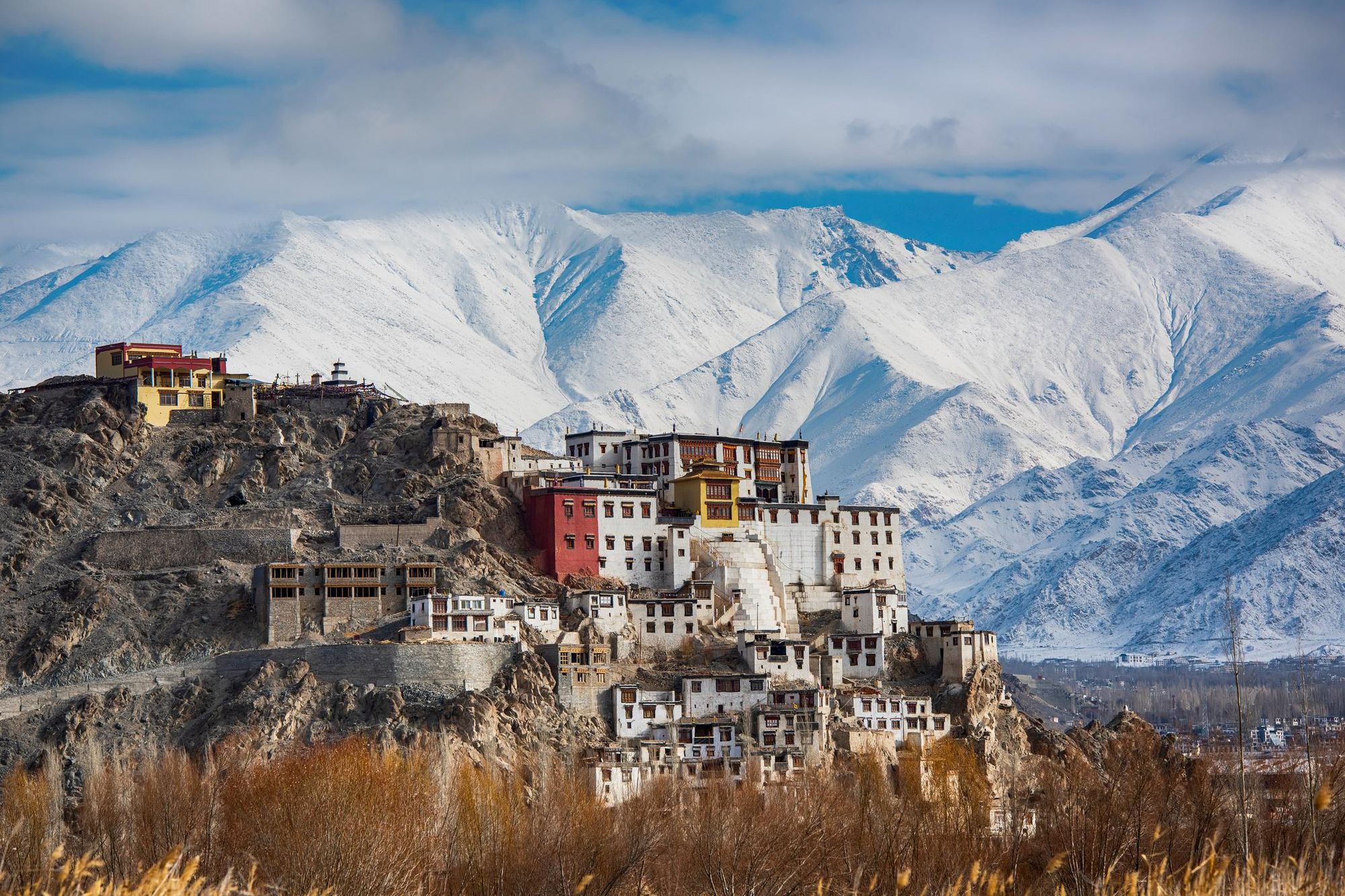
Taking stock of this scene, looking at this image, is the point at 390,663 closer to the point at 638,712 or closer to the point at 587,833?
the point at 638,712

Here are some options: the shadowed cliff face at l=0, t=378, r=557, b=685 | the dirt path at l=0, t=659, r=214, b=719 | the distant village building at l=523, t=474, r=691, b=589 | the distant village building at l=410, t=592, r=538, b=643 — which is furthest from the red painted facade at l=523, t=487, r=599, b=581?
the dirt path at l=0, t=659, r=214, b=719

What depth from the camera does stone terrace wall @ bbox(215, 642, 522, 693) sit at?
9675 centimetres

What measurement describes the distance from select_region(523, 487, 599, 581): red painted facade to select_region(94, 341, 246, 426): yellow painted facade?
21327 mm

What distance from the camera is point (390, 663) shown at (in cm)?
9681

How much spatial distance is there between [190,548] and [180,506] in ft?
21.3

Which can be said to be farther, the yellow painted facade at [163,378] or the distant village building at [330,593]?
the yellow painted facade at [163,378]

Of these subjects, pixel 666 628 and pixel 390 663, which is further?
pixel 666 628

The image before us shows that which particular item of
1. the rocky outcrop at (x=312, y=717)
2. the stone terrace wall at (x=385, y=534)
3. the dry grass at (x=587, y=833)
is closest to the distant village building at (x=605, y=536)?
the stone terrace wall at (x=385, y=534)

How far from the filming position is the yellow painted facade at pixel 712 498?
118 m

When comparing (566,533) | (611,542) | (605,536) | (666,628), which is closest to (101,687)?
(566,533)

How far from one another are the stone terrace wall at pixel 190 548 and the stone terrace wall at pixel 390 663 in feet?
31.6

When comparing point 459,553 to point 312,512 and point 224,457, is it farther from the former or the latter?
point 224,457

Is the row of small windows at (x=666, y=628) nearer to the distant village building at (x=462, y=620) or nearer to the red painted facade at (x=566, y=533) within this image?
the red painted facade at (x=566, y=533)

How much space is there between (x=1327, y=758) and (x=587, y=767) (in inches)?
1191
